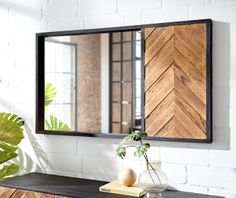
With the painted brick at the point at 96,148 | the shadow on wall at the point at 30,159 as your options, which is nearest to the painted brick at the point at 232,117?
the painted brick at the point at 96,148

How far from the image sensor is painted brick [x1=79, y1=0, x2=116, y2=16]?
2443mm

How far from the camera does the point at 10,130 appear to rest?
2.62 metres

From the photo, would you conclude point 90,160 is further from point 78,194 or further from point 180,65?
point 180,65

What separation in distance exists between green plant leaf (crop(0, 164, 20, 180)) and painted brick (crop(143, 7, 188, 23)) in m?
1.35

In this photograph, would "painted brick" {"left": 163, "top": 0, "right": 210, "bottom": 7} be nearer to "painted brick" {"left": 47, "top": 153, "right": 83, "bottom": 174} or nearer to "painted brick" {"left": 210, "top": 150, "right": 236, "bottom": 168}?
"painted brick" {"left": 210, "top": 150, "right": 236, "bottom": 168}

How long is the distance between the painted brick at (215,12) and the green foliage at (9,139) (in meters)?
1.38

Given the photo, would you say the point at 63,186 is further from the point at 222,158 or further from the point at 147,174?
the point at 222,158

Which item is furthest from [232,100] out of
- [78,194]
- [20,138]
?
[20,138]

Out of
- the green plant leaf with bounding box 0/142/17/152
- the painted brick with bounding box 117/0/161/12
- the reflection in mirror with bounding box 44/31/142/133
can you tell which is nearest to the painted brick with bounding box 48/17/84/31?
the painted brick with bounding box 117/0/161/12

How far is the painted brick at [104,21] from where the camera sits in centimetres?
241

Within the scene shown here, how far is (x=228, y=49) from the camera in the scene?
2098 mm

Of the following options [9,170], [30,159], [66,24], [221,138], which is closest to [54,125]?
[30,159]

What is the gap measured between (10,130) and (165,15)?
1.28 meters

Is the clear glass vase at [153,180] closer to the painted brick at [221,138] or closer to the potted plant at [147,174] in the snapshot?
the potted plant at [147,174]
